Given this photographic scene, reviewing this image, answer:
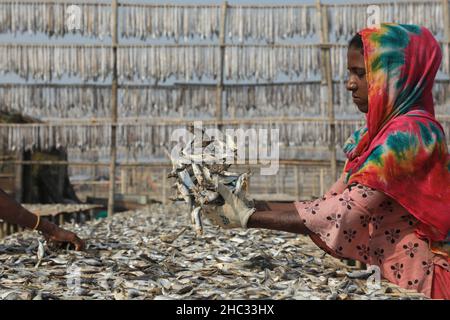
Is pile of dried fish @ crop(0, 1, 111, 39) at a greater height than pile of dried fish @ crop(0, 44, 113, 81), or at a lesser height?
greater

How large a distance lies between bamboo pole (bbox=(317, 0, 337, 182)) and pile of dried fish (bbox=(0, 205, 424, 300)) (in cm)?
911

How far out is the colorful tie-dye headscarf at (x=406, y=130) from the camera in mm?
2791

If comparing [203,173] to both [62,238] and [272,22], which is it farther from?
[272,22]

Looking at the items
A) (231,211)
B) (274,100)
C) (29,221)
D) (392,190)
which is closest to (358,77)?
(392,190)

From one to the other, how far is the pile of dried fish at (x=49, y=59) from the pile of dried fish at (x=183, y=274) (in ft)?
32.9

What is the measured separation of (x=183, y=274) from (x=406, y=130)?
167cm

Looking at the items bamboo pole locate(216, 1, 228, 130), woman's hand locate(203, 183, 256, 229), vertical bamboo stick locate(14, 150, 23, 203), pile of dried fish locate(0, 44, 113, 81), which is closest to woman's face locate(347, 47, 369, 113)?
woman's hand locate(203, 183, 256, 229)

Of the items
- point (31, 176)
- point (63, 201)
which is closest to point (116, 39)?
point (31, 176)

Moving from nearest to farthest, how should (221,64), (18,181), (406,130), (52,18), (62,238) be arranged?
1. (406,130)
2. (62,238)
3. (221,64)
4. (52,18)
5. (18,181)

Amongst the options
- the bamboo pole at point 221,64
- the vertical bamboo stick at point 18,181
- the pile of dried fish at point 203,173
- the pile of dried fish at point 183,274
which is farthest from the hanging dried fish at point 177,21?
the pile of dried fish at point 203,173

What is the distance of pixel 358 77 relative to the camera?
3.04 m

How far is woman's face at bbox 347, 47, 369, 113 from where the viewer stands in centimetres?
302

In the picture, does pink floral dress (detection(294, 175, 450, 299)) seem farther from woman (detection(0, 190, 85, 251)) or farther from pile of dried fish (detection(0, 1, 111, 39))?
pile of dried fish (detection(0, 1, 111, 39))

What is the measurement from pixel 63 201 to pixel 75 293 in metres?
18.5
